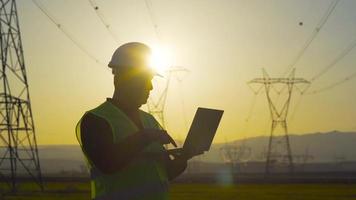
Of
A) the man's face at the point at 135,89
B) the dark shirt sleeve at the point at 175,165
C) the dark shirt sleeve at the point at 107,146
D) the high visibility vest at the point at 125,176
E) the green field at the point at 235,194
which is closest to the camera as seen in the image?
the dark shirt sleeve at the point at 107,146

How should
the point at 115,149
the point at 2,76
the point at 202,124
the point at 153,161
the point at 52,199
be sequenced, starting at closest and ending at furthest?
the point at 115,149 < the point at 153,161 < the point at 202,124 < the point at 52,199 < the point at 2,76

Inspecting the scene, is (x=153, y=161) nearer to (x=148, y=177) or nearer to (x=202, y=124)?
(x=148, y=177)

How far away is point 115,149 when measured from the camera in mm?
5141

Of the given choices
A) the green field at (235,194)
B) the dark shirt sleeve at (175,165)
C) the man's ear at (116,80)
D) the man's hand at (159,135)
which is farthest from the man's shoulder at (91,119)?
the green field at (235,194)

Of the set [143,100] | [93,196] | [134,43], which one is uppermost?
[134,43]

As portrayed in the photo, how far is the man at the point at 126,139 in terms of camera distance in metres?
5.16

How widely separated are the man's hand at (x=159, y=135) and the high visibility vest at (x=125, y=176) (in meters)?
0.16

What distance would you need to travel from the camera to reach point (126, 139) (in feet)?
17.0

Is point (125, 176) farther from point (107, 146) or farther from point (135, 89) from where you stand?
point (135, 89)

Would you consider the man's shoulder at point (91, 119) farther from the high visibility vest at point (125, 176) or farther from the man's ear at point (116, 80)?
the man's ear at point (116, 80)

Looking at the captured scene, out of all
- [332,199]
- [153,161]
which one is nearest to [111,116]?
[153,161]

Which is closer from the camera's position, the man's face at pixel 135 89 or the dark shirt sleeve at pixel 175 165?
the man's face at pixel 135 89

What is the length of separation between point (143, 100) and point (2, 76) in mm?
42958

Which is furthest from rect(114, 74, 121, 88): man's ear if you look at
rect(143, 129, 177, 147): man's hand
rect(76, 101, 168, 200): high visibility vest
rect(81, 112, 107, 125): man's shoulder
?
rect(143, 129, 177, 147): man's hand
